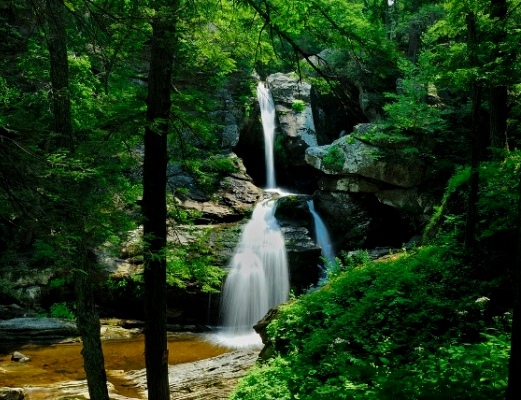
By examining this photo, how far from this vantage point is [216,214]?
58.0 feet

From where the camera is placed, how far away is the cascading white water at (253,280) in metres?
15.0

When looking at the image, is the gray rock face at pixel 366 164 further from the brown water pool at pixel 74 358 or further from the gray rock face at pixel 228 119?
the brown water pool at pixel 74 358

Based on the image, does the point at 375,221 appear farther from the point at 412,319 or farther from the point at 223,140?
the point at 412,319

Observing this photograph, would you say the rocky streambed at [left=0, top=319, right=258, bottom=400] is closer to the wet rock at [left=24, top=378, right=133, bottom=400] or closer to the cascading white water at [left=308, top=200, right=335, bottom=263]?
the wet rock at [left=24, top=378, right=133, bottom=400]

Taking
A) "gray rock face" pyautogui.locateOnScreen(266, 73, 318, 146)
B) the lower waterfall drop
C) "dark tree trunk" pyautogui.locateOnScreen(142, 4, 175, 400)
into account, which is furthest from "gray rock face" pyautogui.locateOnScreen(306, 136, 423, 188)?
"dark tree trunk" pyautogui.locateOnScreen(142, 4, 175, 400)

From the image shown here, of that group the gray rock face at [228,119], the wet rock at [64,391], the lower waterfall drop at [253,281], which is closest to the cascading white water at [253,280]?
the lower waterfall drop at [253,281]

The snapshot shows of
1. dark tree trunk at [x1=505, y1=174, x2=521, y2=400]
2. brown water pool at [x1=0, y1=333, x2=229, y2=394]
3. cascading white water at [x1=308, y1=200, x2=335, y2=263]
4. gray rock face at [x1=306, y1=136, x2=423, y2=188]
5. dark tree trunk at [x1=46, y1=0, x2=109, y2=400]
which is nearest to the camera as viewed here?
dark tree trunk at [x1=505, y1=174, x2=521, y2=400]

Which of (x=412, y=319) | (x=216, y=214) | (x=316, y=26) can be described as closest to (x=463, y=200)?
(x=412, y=319)

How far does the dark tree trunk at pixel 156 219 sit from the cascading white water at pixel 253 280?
321 inches

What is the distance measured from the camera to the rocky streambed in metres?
8.86

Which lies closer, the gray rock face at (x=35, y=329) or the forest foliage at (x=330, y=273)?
the forest foliage at (x=330, y=273)

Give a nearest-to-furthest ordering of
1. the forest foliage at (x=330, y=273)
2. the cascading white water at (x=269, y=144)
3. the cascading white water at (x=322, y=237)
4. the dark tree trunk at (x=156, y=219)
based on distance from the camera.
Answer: the forest foliage at (x=330, y=273)
the dark tree trunk at (x=156, y=219)
the cascading white water at (x=322, y=237)
the cascading white water at (x=269, y=144)

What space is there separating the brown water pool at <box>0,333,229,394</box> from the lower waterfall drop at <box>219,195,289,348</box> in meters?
1.50

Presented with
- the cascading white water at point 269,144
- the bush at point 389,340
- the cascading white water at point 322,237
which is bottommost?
the bush at point 389,340
